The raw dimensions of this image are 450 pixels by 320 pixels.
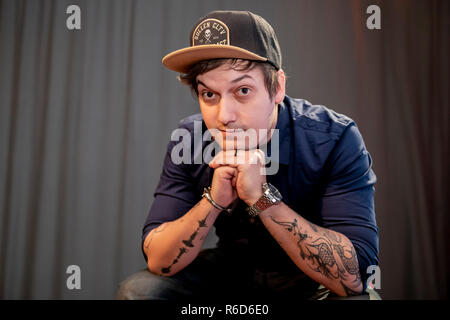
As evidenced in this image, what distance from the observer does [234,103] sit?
0.92 metres

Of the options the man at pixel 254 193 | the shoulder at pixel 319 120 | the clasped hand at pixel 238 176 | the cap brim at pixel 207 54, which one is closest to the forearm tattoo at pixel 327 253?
the man at pixel 254 193

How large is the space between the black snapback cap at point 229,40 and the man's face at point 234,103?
2.0 inches

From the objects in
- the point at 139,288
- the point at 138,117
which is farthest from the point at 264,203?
the point at 138,117

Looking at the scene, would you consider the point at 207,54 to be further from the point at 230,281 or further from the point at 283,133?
the point at 230,281

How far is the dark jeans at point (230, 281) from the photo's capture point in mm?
941

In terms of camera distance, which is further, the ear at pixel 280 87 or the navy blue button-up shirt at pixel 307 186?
the ear at pixel 280 87

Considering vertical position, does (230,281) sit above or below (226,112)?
below

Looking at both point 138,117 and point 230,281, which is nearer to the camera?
point 230,281

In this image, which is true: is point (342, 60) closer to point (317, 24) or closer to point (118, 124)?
point (317, 24)

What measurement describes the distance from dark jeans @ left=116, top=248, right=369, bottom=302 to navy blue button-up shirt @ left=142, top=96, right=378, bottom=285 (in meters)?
0.04

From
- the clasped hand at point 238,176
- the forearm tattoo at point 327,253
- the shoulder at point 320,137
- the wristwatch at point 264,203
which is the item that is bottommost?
the forearm tattoo at point 327,253

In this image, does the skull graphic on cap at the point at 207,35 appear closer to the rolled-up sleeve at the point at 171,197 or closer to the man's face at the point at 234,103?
the man's face at the point at 234,103

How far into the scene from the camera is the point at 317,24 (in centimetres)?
191

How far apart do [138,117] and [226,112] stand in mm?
1198
